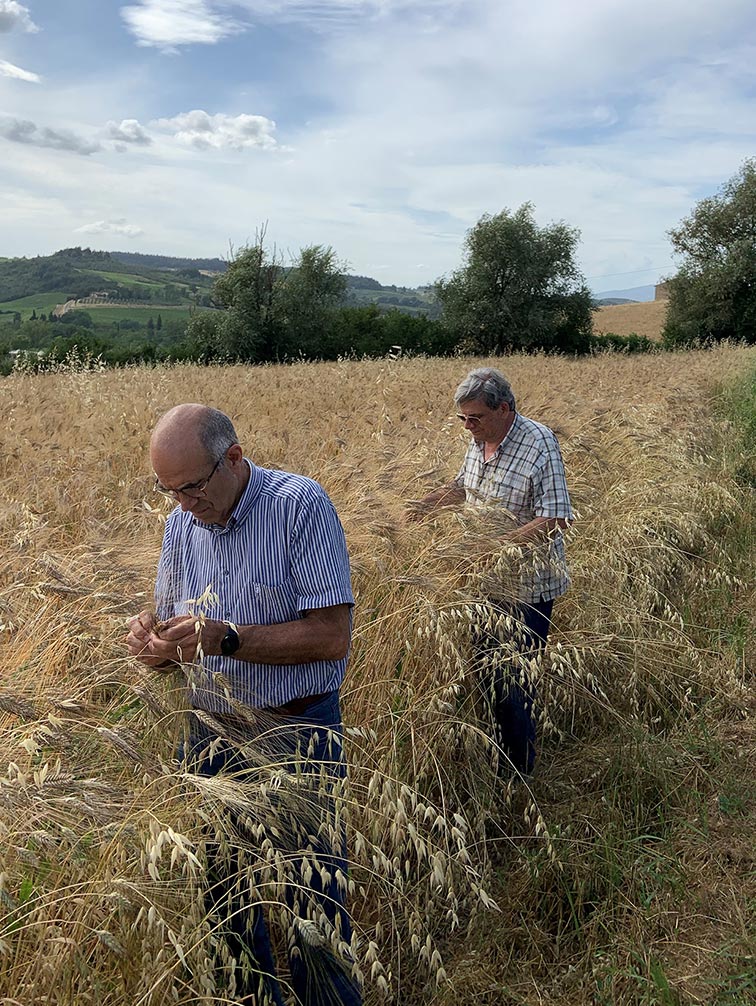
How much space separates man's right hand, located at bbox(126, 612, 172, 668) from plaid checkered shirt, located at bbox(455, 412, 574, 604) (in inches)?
84.1

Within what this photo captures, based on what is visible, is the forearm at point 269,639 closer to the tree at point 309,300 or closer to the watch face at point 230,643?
the watch face at point 230,643

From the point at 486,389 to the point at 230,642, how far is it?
88.9 inches

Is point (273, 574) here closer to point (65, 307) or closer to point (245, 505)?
point (245, 505)

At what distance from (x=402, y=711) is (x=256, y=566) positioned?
125 cm

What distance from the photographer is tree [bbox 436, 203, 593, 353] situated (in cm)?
4075

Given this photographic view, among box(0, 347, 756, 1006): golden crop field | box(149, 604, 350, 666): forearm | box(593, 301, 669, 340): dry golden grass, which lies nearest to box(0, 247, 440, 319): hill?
box(593, 301, 669, 340): dry golden grass

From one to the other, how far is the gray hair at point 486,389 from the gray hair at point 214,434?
188cm

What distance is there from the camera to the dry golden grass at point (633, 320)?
5581 cm

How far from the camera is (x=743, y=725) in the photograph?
4.57m

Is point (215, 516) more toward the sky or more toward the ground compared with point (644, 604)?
more toward the sky

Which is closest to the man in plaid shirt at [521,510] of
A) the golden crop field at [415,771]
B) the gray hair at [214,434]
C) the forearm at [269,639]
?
the golden crop field at [415,771]

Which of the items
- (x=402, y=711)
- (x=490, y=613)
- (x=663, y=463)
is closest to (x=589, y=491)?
(x=663, y=463)

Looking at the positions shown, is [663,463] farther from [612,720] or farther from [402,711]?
[402,711]

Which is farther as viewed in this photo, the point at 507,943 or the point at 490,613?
the point at 490,613
